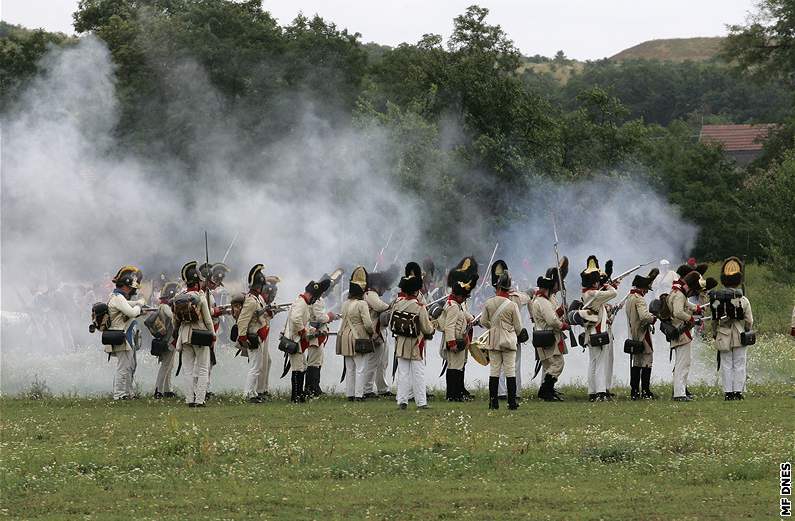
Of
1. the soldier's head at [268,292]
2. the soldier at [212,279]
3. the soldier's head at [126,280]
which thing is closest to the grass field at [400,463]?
the soldier at [212,279]

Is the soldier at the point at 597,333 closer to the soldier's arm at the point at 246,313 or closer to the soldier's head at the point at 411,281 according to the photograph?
the soldier's head at the point at 411,281

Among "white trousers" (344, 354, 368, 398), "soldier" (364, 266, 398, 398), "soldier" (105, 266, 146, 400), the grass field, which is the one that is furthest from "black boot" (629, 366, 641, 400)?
"soldier" (105, 266, 146, 400)

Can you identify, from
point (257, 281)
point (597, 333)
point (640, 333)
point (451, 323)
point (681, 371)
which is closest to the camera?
point (681, 371)

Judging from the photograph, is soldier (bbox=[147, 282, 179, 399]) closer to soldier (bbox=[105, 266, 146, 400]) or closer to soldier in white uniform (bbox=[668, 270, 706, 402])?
soldier (bbox=[105, 266, 146, 400])

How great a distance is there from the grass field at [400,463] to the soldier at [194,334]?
3.09ft

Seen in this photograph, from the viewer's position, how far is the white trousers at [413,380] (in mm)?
20719

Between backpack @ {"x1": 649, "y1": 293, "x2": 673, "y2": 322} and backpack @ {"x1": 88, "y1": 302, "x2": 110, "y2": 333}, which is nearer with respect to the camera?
backpack @ {"x1": 649, "y1": 293, "x2": 673, "y2": 322}

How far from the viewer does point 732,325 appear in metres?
22.2

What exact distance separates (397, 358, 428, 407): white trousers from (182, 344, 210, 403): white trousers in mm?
2964

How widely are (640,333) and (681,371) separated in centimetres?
Answer: 91

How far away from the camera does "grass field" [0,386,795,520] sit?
13.0 meters

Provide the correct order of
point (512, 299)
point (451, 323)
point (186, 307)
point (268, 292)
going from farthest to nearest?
point (268, 292) < point (512, 299) < point (451, 323) < point (186, 307)

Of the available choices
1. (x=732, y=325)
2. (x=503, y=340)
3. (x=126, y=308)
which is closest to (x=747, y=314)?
(x=732, y=325)

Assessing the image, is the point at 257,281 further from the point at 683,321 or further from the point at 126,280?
the point at 683,321
